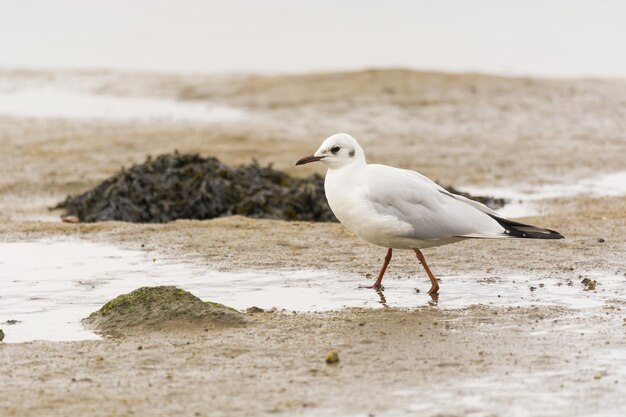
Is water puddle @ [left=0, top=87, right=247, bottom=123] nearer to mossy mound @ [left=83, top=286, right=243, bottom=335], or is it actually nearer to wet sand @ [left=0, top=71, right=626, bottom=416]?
wet sand @ [left=0, top=71, right=626, bottom=416]

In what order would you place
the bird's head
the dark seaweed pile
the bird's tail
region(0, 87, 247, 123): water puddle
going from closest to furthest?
the bird's tail
the bird's head
the dark seaweed pile
region(0, 87, 247, 123): water puddle

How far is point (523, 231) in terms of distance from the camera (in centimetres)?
762

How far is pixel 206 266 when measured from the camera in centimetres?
859

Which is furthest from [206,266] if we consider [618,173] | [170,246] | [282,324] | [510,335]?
[618,173]

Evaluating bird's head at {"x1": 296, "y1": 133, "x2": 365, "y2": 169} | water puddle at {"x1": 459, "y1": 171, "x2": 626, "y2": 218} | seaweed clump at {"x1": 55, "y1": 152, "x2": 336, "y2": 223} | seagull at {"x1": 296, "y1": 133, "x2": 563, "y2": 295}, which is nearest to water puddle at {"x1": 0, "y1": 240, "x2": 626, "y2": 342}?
seagull at {"x1": 296, "y1": 133, "x2": 563, "y2": 295}

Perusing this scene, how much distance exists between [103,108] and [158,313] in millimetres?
15036

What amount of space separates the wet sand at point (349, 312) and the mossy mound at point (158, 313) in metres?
0.16

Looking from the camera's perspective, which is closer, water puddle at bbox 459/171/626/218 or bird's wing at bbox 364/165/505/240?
bird's wing at bbox 364/165/505/240

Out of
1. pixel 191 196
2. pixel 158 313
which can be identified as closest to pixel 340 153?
pixel 158 313

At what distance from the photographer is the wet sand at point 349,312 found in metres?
5.29

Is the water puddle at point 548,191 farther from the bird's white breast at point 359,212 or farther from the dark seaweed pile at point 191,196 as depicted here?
the bird's white breast at point 359,212

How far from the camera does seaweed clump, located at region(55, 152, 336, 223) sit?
1135cm

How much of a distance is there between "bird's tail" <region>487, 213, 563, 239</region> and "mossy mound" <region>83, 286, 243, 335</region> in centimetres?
202

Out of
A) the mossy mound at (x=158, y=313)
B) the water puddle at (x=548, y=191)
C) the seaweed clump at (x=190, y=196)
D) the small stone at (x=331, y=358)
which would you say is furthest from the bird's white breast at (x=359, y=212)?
the water puddle at (x=548, y=191)
